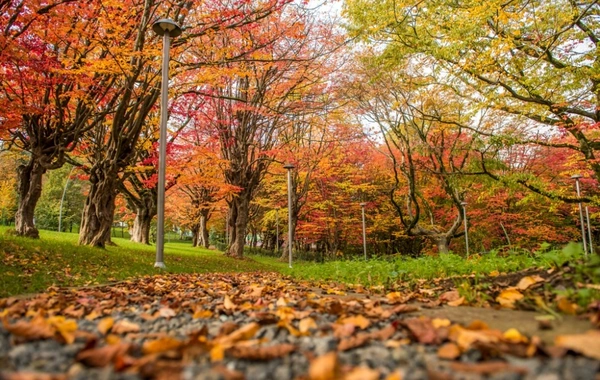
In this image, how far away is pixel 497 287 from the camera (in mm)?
2883

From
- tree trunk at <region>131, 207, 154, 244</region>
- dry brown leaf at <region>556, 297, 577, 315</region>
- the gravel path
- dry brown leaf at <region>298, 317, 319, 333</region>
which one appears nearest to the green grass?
the gravel path

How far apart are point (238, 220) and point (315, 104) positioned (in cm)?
579

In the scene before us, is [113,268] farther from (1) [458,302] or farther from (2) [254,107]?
(2) [254,107]

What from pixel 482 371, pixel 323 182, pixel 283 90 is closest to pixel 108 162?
pixel 283 90

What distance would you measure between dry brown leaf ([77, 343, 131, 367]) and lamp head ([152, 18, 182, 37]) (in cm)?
638

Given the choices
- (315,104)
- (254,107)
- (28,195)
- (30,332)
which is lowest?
(30,332)

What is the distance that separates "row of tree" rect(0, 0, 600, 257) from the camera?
7.96m

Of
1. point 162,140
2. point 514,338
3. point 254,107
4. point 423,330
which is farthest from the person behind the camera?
point 254,107

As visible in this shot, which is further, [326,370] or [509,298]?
[509,298]

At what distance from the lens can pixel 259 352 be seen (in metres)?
1.25

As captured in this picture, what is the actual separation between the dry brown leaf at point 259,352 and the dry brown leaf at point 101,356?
0.36 m

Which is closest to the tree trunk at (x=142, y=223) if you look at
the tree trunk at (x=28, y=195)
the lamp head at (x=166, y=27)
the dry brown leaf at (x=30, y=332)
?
the tree trunk at (x=28, y=195)

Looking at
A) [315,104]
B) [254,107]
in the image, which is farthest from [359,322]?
[315,104]

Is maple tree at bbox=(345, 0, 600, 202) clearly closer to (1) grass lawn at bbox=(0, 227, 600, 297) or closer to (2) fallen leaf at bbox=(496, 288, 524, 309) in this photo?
(1) grass lawn at bbox=(0, 227, 600, 297)
